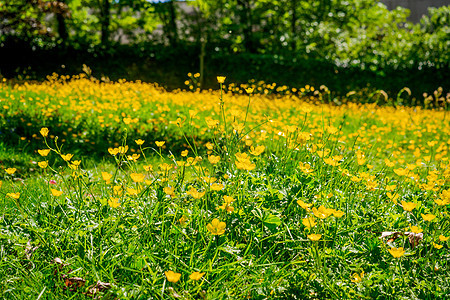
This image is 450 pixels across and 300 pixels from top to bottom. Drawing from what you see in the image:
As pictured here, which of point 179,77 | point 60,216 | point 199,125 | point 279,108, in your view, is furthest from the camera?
point 179,77

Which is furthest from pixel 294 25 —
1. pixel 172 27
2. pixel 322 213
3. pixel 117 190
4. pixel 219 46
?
pixel 322 213

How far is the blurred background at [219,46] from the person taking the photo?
11500mm

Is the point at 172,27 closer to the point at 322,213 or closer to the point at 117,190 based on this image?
the point at 117,190

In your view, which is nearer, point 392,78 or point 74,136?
point 74,136

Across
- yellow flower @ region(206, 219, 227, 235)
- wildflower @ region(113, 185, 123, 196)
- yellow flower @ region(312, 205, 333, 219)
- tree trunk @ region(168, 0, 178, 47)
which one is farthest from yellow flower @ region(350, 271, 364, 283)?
tree trunk @ region(168, 0, 178, 47)

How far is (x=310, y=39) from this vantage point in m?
13.9

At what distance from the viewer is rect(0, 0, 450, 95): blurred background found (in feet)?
37.7

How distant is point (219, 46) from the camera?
42.3 ft

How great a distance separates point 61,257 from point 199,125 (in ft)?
12.1

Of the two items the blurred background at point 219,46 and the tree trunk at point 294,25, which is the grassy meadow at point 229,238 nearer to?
the blurred background at point 219,46

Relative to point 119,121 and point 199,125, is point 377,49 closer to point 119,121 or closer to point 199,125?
point 199,125

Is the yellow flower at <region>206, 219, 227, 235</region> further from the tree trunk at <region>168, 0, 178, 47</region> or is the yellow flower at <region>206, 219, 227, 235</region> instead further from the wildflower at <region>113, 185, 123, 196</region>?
the tree trunk at <region>168, 0, 178, 47</region>

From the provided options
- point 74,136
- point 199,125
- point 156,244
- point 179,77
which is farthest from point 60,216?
point 179,77

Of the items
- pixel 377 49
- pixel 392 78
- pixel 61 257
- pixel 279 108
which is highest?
pixel 377 49
